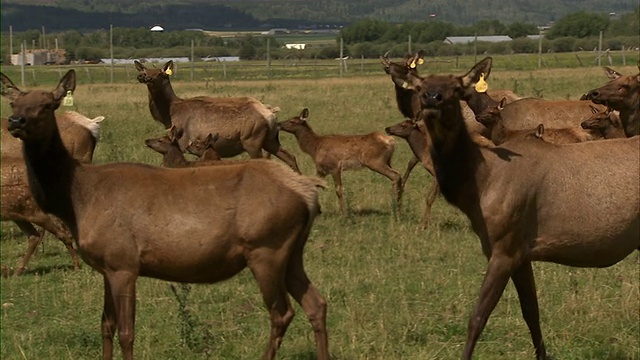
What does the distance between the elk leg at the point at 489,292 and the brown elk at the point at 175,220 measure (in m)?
1.12

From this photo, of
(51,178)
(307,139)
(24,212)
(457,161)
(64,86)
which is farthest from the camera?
(307,139)

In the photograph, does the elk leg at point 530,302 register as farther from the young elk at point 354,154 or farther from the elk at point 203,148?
the young elk at point 354,154

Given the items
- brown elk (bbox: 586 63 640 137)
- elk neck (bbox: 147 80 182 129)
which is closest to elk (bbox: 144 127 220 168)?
elk neck (bbox: 147 80 182 129)

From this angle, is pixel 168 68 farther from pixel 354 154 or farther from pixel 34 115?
pixel 34 115

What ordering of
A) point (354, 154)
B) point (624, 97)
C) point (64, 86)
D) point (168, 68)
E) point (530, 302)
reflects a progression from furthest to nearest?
point (168, 68) → point (354, 154) → point (624, 97) → point (530, 302) → point (64, 86)

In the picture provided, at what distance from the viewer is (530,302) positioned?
8.60 m

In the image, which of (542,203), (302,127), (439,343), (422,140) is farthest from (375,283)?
(302,127)

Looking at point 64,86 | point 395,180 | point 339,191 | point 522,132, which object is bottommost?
point 339,191

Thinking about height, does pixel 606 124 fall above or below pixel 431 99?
below

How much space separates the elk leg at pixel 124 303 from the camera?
771 centimetres

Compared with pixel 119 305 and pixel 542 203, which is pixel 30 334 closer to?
pixel 119 305

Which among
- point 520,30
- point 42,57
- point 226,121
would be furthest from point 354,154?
point 520,30

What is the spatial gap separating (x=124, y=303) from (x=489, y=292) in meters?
2.71

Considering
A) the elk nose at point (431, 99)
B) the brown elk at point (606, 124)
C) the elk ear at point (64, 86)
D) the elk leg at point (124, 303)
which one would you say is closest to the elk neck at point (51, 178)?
the elk ear at point (64, 86)
